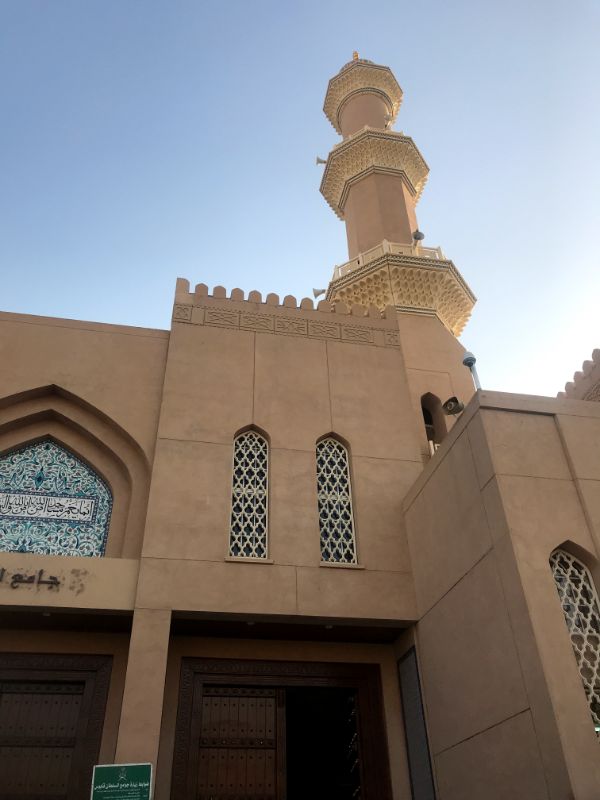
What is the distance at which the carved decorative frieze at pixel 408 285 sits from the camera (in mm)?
10844

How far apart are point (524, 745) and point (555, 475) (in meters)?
2.00

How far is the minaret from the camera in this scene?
431 inches

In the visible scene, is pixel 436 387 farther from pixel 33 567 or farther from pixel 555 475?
pixel 33 567

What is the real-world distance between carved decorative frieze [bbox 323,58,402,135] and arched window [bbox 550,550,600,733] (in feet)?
39.2

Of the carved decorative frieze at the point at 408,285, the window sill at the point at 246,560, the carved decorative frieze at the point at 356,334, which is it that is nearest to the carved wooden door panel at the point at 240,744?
the window sill at the point at 246,560

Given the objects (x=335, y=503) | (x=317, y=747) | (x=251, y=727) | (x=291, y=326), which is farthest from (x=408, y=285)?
(x=317, y=747)

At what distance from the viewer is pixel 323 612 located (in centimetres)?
668

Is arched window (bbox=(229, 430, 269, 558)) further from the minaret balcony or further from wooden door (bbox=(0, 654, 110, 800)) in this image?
the minaret balcony

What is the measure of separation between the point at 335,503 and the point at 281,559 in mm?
952

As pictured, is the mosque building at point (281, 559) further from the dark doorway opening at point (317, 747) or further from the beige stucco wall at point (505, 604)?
the dark doorway opening at point (317, 747)

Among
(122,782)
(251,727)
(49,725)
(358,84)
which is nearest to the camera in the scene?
(122,782)

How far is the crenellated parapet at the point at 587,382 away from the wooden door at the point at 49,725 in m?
6.70

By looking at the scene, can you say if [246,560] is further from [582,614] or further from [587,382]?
[587,382]

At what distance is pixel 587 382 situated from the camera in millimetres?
9508
